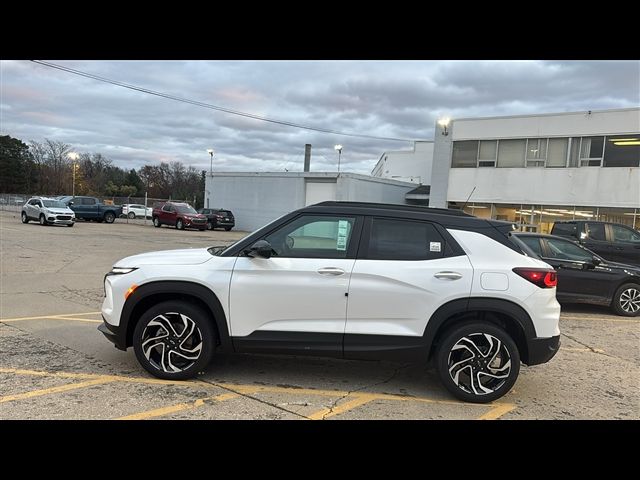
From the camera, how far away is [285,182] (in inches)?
1309

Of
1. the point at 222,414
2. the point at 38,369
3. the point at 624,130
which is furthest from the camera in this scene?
the point at 624,130

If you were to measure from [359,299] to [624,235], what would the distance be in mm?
11088

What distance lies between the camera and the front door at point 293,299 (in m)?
4.29

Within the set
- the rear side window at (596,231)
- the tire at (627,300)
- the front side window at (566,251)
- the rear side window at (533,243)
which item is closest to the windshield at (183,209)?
the rear side window at (596,231)

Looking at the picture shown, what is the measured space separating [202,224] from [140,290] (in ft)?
91.1

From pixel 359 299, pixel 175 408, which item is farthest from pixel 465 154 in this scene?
pixel 175 408

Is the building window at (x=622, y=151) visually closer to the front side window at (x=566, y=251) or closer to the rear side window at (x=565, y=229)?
the rear side window at (x=565, y=229)

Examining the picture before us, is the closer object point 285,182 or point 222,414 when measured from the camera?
point 222,414

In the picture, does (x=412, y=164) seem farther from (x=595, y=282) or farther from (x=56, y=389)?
(x=56, y=389)

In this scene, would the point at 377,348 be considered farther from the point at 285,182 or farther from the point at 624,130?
the point at 285,182

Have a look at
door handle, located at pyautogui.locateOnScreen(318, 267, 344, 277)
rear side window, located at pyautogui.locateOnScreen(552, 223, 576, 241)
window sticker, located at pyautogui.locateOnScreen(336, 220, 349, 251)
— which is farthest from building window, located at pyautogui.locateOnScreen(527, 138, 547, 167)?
door handle, located at pyautogui.locateOnScreen(318, 267, 344, 277)

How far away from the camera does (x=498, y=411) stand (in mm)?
4188

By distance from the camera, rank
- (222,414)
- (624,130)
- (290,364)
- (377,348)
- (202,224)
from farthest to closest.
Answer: (202,224)
(624,130)
(290,364)
(377,348)
(222,414)
